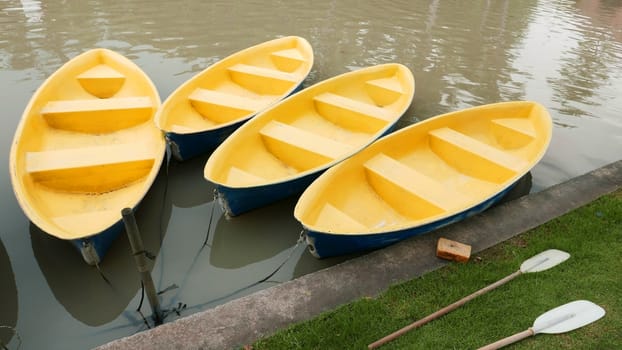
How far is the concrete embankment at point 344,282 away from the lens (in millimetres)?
3297

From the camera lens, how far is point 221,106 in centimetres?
622

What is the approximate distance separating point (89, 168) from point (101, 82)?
288 cm

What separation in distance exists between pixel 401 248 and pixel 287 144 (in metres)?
1.96

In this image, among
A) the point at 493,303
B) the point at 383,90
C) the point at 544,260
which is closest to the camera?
the point at 493,303

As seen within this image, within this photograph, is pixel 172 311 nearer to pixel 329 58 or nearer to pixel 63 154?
pixel 63 154

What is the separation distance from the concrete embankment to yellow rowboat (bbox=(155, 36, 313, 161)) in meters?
2.67

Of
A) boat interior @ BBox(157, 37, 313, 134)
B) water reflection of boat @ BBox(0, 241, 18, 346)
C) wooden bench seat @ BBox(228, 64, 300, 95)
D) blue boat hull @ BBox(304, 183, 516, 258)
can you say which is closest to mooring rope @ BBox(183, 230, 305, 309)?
blue boat hull @ BBox(304, 183, 516, 258)

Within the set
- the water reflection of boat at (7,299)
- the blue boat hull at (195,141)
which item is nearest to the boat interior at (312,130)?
the blue boat hull at (195,141)

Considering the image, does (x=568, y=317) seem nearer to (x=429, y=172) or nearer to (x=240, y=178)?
(x=429, y=172)

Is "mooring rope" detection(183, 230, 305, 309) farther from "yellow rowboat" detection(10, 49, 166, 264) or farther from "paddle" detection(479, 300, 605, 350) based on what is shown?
"paddle" detection(479, 300, 605, 350)

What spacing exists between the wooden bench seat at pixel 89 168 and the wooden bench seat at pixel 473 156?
3619mm

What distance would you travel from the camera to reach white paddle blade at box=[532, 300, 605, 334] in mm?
3303

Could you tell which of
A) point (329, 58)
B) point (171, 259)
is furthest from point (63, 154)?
point (329, 58)

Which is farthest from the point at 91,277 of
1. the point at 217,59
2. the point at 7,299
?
the point at 217,59
